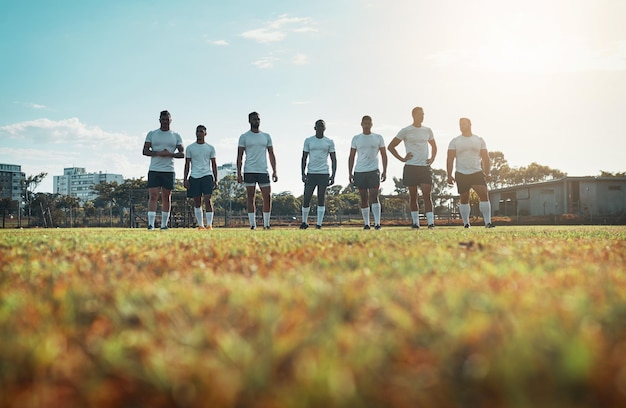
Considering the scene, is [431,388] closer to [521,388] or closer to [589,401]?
[521,388]

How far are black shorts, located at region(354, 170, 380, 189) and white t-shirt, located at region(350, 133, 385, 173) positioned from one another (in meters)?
0.08

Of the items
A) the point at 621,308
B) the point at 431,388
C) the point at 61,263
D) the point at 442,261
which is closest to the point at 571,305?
the point at 621,308

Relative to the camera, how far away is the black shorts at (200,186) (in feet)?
39.2

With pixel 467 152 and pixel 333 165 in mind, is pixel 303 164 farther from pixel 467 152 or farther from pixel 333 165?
pixel 467 152

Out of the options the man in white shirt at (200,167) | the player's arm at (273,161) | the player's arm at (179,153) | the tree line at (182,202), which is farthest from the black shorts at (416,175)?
the tree line at (182,202)

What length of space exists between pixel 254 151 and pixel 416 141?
11.9ft

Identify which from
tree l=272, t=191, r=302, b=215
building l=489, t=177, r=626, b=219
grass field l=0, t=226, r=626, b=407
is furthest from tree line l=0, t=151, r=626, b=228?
grass field l=0, t=226, r=626, b=407

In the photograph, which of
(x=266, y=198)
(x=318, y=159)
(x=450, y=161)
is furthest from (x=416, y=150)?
(x=266, y=198)

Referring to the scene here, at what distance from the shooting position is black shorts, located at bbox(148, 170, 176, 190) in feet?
37.1

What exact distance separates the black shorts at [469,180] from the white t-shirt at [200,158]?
18.9 ft

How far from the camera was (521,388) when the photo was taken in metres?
0.88

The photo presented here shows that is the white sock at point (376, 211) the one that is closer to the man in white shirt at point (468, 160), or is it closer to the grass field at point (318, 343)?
the man in white shirt at point (468, 160)

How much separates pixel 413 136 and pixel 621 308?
10.3 metres

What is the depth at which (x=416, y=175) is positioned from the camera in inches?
452
